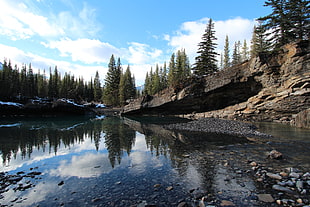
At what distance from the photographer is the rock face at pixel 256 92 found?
64.6 feet

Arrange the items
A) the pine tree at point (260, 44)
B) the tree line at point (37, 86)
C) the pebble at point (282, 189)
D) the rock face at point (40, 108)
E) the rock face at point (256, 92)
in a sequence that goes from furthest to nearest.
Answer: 1. the tree line at point (37, 86)
2. the rock face at point (40, 108)
3. the pine tree at point (260, 44)
4. the rock face at point (256, 92)
5. the pebble at point (282, 189)

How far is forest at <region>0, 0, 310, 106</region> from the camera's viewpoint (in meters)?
22.6

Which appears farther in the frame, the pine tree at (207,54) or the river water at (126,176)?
the pine tree at (207,54)

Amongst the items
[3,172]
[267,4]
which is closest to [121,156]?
[3,172]

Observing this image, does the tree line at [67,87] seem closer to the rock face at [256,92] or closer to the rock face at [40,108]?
the rock face at [40,108]

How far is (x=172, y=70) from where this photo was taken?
197 feet

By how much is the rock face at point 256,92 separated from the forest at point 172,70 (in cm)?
238

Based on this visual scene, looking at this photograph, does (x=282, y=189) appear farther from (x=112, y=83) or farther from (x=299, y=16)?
(x=112, y=83)

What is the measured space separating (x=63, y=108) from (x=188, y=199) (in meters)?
46.7

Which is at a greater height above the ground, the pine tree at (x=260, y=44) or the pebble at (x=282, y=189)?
the pine tree at (x=260, y=44)

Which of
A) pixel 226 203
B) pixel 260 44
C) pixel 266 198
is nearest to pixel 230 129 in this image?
pixel 266 198

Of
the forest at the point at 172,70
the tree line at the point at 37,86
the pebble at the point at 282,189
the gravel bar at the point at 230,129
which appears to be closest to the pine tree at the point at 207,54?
the forest at the point at 172,70

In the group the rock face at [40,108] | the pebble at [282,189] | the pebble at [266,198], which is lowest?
the pebble at [266,198]

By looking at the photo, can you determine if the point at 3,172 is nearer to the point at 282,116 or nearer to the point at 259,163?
the point at 259,163
